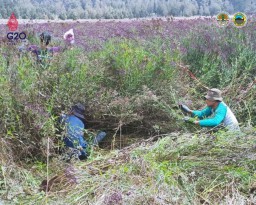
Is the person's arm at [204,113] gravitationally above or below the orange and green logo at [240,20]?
below

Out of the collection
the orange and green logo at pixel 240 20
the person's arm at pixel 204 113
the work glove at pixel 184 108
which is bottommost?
the person's arm at pixel 204 113

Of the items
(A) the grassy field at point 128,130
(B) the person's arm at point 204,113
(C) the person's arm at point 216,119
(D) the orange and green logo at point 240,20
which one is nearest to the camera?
(A) the grassy field at point 128,130

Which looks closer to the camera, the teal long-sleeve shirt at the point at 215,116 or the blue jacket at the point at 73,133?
the blue jacket at the point at 73,133

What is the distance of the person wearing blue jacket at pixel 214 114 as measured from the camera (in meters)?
3.92

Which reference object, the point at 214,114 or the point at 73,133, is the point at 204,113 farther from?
the point at 73,133

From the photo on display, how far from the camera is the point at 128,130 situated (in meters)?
4.45

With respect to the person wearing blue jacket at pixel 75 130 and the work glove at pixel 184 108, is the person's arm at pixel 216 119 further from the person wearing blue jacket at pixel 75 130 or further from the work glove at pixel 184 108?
the person wearing blue jacket at pixel 75 130

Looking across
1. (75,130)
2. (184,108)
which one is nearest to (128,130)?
(184,108)

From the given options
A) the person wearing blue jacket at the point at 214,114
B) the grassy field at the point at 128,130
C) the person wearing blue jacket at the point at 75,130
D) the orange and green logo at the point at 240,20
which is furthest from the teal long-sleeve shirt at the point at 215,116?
the orange and green logo at the point at 240,20

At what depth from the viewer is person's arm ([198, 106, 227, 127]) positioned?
3.91m

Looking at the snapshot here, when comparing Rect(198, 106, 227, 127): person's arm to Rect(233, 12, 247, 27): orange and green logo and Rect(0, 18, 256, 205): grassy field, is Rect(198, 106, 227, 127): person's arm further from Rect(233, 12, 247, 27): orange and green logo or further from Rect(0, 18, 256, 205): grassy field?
Rect(233, 12, 247, 27): orange and green logo

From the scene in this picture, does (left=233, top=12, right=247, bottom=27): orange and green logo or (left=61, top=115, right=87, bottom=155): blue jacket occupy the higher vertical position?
(left=233, top=12, right=247, bottom=27): orange and green logo

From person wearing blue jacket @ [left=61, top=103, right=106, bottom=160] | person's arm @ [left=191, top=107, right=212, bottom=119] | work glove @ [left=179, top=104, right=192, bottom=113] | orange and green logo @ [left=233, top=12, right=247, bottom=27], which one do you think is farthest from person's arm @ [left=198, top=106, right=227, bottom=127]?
orange and green logo @ [left=233, top=12, right=247, bottom=27]

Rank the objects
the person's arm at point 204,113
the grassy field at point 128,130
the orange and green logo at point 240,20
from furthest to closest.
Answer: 1. the orange and green logo at point 240,20
2. the person's arm at point 204,113
3. the grassy field at point 128,130
